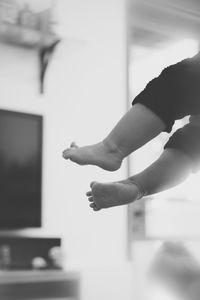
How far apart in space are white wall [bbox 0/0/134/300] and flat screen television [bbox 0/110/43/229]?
127 mm

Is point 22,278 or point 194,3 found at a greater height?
point 194,3

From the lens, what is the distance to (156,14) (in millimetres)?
5082

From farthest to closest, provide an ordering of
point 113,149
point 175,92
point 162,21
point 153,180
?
1. point 162,21
2. point 153,180
3. point 113,149
4. point 175,92

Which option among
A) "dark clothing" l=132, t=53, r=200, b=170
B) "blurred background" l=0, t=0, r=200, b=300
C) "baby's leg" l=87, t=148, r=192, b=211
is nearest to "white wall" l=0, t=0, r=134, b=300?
"blurred background" l=0, t=0, r=200, b=300

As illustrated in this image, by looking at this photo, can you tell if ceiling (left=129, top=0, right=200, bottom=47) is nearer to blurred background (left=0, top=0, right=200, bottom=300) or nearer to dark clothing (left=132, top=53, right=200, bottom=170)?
blurred background (left=0, top=0, right=200, bottom=300)

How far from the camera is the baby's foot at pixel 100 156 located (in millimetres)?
1715

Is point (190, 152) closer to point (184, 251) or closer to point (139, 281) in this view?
point (184, 251)

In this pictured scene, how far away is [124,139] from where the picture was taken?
1652 mm

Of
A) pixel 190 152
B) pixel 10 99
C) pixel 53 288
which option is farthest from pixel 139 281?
pixel 190 152

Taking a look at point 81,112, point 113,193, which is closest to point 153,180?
point 113,193

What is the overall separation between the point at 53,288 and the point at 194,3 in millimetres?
2861

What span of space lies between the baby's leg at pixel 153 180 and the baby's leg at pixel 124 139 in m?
0.10

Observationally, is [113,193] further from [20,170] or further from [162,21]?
[162,21]

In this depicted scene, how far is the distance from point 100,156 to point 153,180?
208mm
